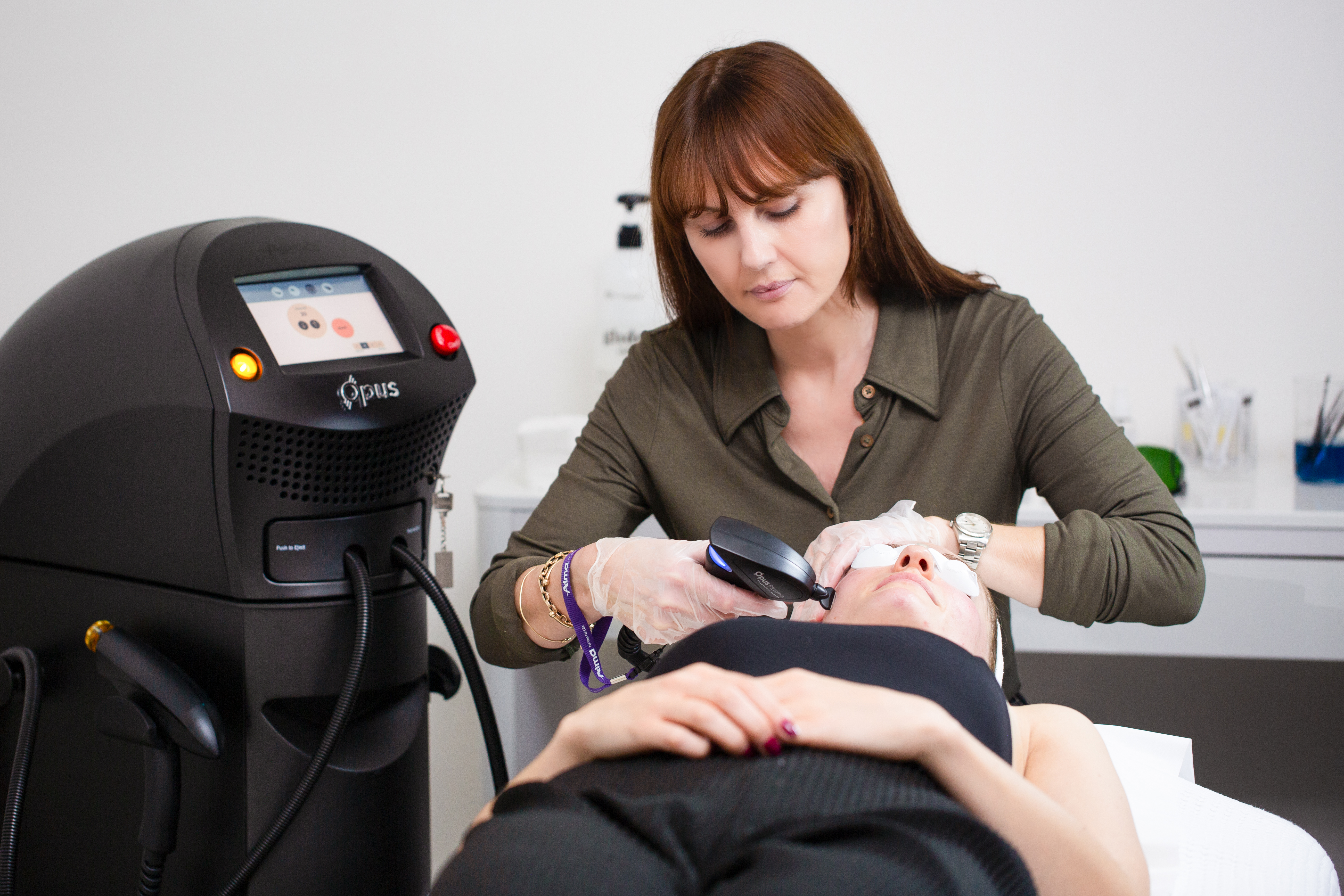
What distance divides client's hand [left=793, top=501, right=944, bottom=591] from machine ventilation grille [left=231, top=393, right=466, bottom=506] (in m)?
0.41

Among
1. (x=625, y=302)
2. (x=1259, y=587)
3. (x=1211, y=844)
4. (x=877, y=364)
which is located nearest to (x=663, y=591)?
(x=877, y=364)

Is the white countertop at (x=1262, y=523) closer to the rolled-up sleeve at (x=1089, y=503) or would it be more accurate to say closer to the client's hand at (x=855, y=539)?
the rolled-up sleeve at (x=1089, y=503)

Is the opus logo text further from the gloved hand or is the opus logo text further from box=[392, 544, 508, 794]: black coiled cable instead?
the gloved hand

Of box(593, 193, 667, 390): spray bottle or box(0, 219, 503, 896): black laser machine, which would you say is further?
box(593, 193, 667, 390): spray bottle

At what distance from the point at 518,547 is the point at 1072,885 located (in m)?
0.73

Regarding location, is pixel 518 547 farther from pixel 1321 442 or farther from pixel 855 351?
pixel 1321 442

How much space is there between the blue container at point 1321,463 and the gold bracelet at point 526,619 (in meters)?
1.33

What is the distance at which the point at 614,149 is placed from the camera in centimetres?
191

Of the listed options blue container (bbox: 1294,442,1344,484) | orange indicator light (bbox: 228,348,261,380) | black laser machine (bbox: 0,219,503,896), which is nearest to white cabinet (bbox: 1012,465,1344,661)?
blue container (bbox: 1294,442,1344,484)

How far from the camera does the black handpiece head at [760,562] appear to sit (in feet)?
2.96

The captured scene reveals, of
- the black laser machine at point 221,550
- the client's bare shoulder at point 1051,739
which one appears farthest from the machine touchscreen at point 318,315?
the client's bare shoulder at point 1051,739

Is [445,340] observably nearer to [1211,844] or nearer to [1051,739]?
[1051,739]

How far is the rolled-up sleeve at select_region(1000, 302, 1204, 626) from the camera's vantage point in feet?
3.57

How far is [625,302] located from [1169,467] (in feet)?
3.17
